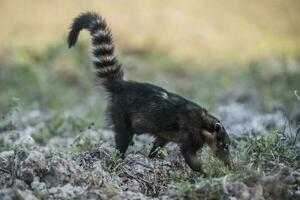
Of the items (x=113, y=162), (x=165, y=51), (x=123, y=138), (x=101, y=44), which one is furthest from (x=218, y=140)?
(x=165, y=51)

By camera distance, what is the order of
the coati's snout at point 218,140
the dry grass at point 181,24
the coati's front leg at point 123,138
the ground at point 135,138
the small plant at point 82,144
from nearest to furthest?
the ground at point 135,138
the coati's snout at point 218,140
the coati's front leg at point 123,138
the small plant at point 82,144
the dry grass at point 181,24

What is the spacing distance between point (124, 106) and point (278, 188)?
9.15ft

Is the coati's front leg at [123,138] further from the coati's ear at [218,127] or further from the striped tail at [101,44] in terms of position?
the coati's ear at [218,127]

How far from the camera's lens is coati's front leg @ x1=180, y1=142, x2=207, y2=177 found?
7805 mm

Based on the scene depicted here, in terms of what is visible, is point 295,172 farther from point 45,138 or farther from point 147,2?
point 147,2

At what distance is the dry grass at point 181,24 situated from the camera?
21000 mm

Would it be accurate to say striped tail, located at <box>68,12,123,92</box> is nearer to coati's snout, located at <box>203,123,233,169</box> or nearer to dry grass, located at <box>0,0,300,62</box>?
coati's snout, located at <box>203,123,233,169</box>

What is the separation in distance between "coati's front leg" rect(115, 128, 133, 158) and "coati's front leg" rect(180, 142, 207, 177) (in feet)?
2.65

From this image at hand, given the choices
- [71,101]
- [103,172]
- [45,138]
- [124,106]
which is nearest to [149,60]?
[71,101]

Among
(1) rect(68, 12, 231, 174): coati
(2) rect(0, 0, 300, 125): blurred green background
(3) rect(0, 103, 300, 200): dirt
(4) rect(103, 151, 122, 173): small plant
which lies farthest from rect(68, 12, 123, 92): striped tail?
(2) rect(0, 0, 300, 125): blurred green background

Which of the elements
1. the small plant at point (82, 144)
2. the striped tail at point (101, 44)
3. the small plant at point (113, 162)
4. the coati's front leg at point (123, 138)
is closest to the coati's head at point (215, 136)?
the coati's front leg at point (123, 138)

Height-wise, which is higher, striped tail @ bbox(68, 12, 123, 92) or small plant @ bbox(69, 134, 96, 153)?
striped tail @ bbox(68, 12, 123, 92)

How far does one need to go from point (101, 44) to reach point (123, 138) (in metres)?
1.20

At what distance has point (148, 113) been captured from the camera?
8.73 m
